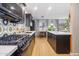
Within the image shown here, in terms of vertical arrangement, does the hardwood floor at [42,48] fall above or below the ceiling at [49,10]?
below

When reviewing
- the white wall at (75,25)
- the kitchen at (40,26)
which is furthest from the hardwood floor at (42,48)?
the white wall at (75,25)

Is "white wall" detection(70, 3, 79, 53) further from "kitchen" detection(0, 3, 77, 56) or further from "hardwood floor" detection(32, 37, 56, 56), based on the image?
"hardwood floor" detection(32, 37, 56, 56)

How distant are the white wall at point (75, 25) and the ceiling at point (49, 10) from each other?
0.11 m

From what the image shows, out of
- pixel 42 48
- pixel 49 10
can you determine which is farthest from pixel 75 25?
pixel 42 48

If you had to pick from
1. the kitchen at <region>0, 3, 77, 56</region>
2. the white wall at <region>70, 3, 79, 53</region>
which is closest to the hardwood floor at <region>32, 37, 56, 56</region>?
the kitchen at <region>0, 3, 77, 56</region>

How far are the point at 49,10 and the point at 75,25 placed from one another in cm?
44

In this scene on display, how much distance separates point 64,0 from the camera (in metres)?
1.71

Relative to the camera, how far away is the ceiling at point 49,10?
5.59 feet

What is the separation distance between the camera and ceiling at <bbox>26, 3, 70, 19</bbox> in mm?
1704

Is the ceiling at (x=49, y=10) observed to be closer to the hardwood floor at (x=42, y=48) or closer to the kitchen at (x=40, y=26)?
the kitchen at (x=40, y=26)

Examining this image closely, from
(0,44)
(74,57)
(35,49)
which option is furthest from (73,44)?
(0,44)

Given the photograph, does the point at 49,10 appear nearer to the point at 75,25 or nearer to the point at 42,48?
the point at 75,25

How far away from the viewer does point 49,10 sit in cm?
173

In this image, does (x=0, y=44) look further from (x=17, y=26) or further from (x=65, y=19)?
(x=65, y=19)
